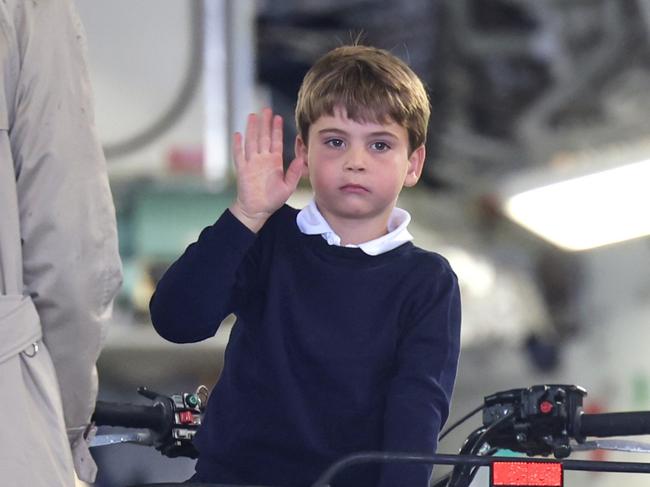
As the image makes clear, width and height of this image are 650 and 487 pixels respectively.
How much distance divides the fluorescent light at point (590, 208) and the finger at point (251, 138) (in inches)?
243

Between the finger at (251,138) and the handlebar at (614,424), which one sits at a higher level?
the finger at (251,138)

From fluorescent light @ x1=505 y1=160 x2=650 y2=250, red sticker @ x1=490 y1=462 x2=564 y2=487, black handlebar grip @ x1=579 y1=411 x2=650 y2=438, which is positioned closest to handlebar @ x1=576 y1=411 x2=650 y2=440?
black handlebar grip @ x1=579 y1=411 x2=650 y2=438

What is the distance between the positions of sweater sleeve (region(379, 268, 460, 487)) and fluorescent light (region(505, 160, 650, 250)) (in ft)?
20.0

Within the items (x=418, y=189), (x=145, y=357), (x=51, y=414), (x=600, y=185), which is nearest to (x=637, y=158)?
(x=600, y=185)

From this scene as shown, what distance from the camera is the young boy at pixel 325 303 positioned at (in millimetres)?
2553

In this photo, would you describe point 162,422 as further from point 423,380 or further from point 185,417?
point 423,380

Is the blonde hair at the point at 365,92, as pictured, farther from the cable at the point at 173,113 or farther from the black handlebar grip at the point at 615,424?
the cable at the point at 173,113

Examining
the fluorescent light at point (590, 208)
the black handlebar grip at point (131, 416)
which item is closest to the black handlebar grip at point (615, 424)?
the black handlebar grip at point (131, 416)

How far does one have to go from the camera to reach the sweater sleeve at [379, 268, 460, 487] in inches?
97.7

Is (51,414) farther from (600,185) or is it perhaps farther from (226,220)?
(600,185)

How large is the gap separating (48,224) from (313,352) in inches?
19.5

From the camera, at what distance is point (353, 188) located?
2646 mm

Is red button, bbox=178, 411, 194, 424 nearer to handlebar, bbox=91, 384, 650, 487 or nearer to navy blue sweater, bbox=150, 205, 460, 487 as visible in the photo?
handlebar, bbox=91, 384, 650, 487

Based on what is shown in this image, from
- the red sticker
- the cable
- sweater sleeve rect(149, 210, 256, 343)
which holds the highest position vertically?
the cable
